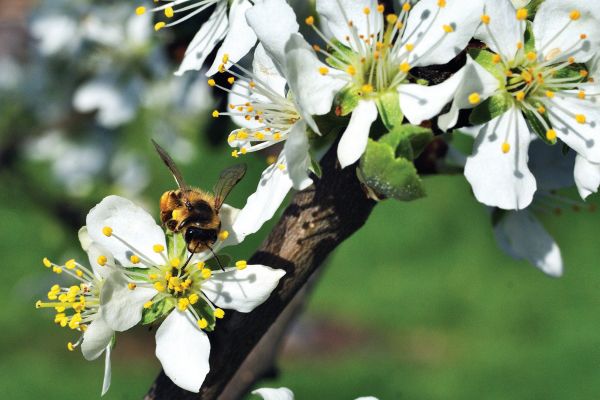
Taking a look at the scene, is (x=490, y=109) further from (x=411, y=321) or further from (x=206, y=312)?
(x=411, y=321)

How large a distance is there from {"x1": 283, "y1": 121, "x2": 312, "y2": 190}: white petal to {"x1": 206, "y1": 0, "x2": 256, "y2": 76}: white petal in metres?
0.23

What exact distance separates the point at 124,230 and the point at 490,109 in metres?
0.54

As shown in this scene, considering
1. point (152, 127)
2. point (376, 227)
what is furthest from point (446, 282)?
point (152, 127)

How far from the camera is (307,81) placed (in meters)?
1.03

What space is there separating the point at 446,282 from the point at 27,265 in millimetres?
2597

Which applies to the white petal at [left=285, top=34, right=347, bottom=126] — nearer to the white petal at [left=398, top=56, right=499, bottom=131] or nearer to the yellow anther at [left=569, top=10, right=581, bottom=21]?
the white petal at [left=398, top=56, right=499, bottom=131]

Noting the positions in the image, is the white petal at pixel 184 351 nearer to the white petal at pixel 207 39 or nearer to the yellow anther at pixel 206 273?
the yellow anther at pixel 206 273

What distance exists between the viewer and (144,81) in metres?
2.42

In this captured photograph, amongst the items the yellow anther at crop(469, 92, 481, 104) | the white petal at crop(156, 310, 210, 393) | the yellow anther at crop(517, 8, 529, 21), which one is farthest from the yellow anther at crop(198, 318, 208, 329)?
the yellow anther at crop(517, 8, 529, 21)

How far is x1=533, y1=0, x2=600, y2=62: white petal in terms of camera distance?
1097mm

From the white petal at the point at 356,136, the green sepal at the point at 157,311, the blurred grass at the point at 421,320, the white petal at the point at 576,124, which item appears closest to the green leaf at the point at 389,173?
the white petal at the point at 356,136

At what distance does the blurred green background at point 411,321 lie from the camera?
418 cm

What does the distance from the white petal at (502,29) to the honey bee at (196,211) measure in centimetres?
45

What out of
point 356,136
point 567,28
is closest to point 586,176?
point 567,28
